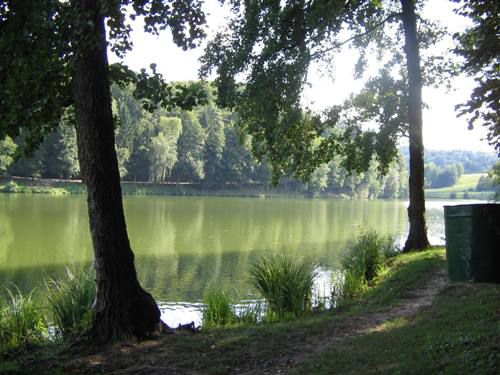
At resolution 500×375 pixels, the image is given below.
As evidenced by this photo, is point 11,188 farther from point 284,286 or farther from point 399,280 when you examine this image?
point 399,280

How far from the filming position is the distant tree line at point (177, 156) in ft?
211

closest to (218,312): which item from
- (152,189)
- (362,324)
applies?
(362,324)

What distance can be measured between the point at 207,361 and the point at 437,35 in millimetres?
12400

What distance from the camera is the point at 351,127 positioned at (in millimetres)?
14523

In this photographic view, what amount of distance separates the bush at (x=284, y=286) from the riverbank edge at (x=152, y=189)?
4272 centimetres

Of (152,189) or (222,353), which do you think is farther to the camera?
(152,189)

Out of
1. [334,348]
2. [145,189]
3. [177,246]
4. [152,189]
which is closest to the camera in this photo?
[334,348]

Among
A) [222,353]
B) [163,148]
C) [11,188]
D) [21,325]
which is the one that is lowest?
[21,325]

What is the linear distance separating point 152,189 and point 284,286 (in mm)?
67579

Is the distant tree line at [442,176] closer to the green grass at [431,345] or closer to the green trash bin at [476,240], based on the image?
the green grass at [431,345]

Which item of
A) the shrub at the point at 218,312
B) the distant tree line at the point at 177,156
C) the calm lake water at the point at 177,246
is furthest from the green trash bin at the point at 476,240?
the distant tree line at the point at 177,156

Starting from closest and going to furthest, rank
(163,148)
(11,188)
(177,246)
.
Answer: (177,246), (11,188), (163,148)

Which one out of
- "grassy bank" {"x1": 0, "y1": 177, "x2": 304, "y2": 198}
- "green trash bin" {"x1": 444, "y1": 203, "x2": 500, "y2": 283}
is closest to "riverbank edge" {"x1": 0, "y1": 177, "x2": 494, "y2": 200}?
"grassy bank" {"x1": 0, "y1": 177, "x2": 304, "y2": 198}

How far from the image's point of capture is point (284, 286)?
932 cm
